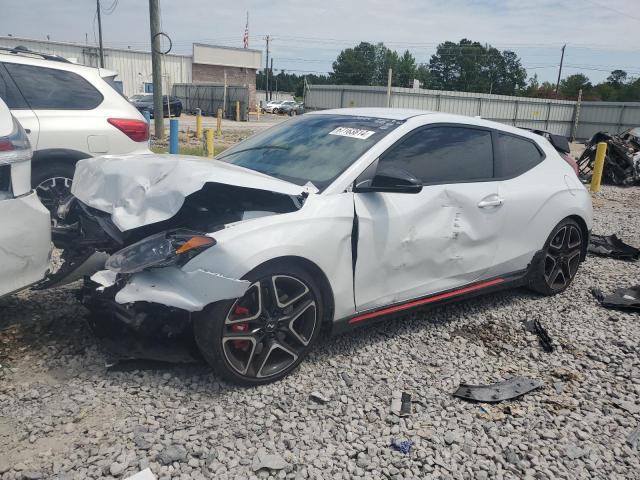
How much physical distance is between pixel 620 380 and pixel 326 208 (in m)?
2.26

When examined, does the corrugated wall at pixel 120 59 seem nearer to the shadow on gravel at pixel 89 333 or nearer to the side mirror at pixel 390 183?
the shadow on gravel at pixel 89 333

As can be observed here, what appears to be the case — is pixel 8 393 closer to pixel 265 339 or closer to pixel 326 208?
pixel 265 339

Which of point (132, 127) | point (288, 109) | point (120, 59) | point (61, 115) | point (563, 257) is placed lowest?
point (288, 109)

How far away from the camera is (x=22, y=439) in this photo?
2609 millimetres

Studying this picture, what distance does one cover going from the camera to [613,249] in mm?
6656

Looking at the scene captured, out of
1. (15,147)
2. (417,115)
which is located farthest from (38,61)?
(417,115)

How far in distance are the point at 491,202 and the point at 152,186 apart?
8.13 ft

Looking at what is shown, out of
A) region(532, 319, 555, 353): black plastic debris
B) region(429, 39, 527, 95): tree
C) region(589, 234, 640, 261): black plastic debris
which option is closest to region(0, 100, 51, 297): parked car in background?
region(532, 319, 555, 353): black plastic debris

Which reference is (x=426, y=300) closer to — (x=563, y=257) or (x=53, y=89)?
(x=563, y=257)

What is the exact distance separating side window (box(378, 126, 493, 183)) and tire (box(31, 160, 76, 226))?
349cm

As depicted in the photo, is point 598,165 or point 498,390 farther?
point 598,165

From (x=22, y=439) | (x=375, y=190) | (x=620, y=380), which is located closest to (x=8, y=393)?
(x=22, y=439)

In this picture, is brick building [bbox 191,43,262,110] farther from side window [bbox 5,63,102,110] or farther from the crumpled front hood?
the crumpled front hood

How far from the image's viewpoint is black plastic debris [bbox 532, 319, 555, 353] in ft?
13.1
